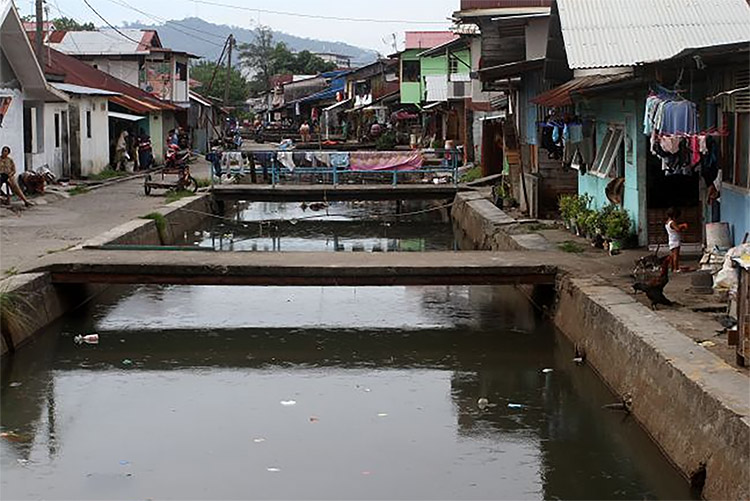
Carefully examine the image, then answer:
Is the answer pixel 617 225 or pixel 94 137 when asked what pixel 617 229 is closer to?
pixel 617 225

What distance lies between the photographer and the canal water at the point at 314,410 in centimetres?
905

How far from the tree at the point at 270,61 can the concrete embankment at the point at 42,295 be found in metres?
87.1

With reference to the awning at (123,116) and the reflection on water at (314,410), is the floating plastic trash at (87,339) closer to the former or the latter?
the reflection on water at (314,410)

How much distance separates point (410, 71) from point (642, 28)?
36.9 m

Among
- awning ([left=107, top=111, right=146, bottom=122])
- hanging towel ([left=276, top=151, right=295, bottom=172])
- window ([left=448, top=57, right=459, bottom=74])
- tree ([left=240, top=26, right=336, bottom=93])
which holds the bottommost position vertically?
hanging towel ([left=276, top=151, right=295, bottom=172])

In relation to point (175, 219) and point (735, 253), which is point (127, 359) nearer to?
point (735, 253)

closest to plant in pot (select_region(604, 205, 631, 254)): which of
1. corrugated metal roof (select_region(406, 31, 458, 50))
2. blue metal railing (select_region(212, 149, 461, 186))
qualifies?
blue metal railing (select_region(212, 149, 461, 186))

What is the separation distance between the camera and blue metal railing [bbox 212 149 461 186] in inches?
1157

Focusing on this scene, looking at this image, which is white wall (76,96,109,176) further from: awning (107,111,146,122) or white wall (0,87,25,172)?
white wall (0,87,25,172)

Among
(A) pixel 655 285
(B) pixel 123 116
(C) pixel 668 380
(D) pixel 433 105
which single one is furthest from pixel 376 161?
(C) pixel 668 380

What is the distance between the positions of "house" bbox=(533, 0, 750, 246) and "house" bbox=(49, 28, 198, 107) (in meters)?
30.4

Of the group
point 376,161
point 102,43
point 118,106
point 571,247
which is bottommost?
point 571,247

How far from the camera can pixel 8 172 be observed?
23031 millimetres

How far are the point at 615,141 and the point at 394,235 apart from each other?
9604 mm
